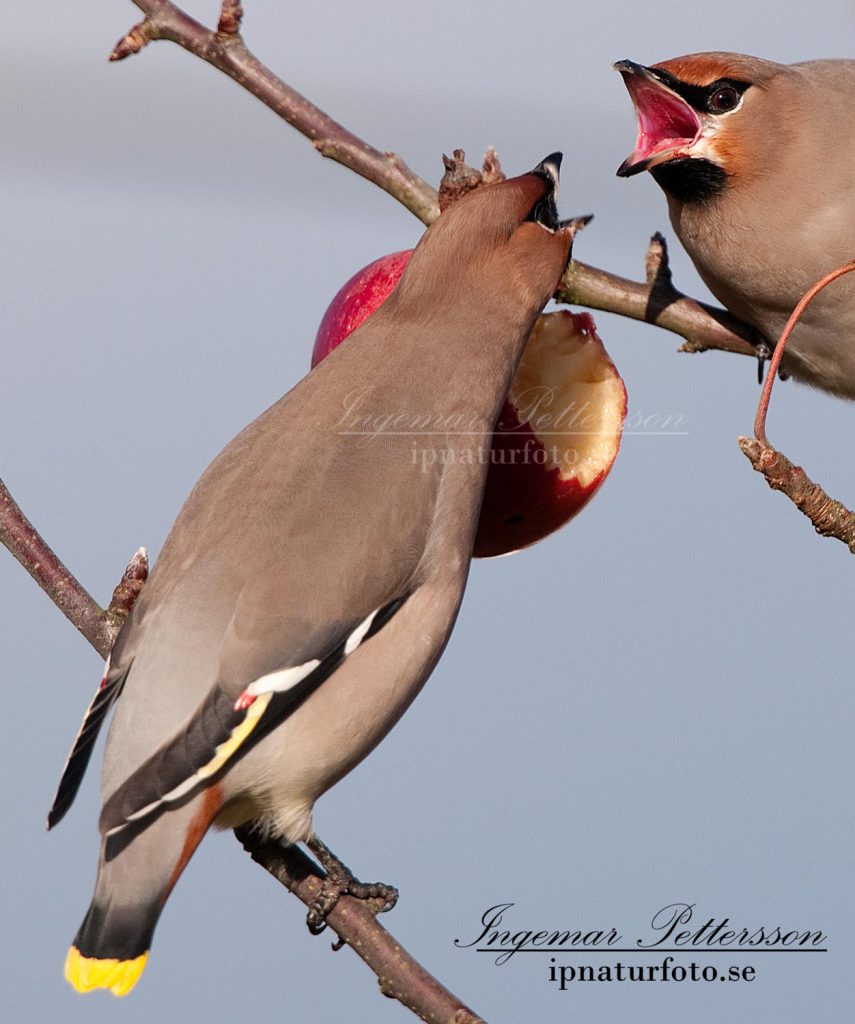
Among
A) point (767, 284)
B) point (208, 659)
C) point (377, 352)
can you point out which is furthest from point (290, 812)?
point (767, 284)

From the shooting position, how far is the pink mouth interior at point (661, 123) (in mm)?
3795

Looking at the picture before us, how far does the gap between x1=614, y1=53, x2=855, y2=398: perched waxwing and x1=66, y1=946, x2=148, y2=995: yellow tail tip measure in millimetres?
2072

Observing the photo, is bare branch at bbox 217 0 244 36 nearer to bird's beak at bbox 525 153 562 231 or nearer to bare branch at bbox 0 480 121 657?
bird's beak at bbox 525 153 562 231

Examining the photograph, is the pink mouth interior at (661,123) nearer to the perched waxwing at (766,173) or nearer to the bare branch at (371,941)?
the perched waxwing at (766,173)

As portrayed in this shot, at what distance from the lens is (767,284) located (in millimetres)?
3854

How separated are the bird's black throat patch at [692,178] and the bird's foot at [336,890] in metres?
1.80

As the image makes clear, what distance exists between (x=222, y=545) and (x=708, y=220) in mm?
1711

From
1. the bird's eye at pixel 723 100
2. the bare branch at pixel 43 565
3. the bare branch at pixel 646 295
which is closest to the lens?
the bare branch at pixel 43 565

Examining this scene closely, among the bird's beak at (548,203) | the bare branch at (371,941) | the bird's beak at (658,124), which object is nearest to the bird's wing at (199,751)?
the bare branch at (371,941)

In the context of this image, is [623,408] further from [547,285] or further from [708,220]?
[708,220]

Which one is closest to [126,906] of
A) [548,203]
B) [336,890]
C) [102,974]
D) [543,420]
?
[102,974]

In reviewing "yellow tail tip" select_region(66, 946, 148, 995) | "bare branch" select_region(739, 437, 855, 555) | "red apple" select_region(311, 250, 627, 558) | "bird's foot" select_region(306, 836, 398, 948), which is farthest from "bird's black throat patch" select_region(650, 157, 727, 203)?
"yellow tail tip" select_region(66, 946, 148, 995)

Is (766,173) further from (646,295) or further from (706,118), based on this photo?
(646,295)

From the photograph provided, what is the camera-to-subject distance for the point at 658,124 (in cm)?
387
